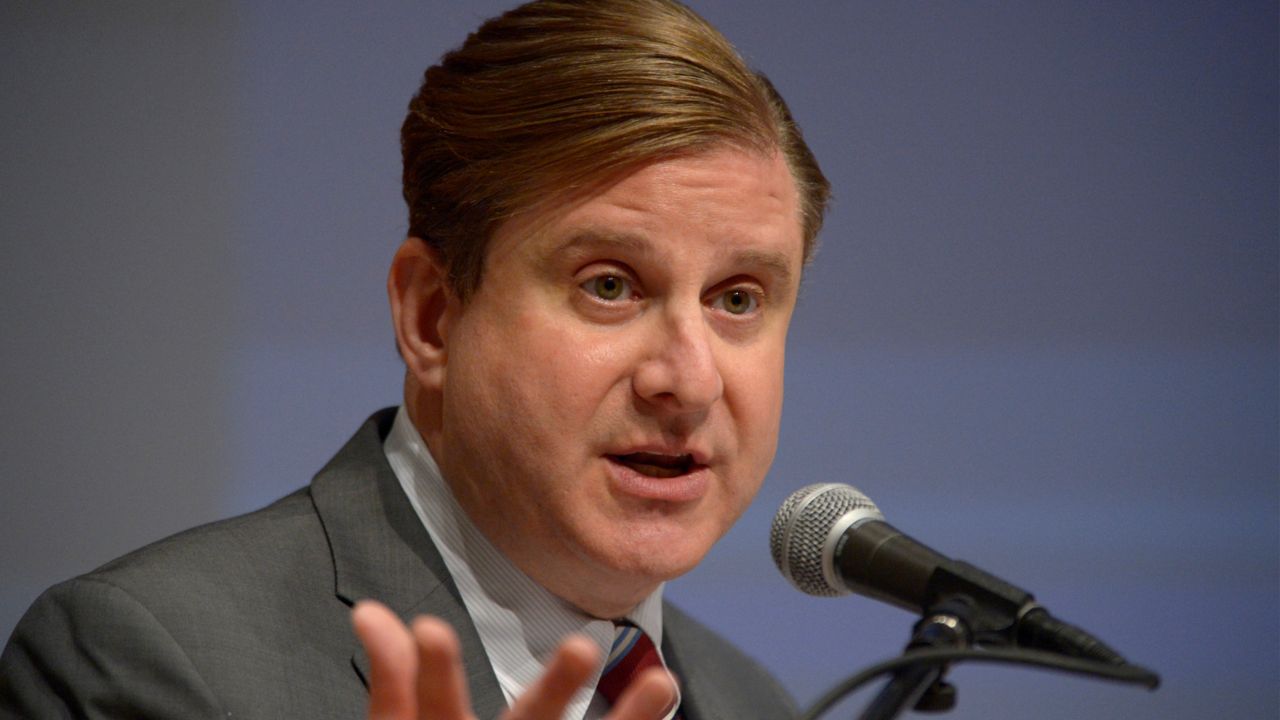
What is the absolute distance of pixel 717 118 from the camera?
2.14 meters

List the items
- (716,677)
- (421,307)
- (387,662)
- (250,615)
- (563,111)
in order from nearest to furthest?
(387,662)
(250,615)
(563,111)
(421,307)
(716,677)

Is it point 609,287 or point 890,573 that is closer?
point 890,573

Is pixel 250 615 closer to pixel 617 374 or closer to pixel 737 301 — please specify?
pixel 617 374

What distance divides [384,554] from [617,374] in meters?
0.51

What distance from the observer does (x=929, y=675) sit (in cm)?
141

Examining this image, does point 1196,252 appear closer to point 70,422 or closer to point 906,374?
point 906,374

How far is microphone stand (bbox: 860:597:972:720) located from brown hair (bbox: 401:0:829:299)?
91 cm

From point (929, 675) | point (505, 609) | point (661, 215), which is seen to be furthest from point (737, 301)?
point (929, 675)

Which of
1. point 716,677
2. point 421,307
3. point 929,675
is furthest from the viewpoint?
point 716,677

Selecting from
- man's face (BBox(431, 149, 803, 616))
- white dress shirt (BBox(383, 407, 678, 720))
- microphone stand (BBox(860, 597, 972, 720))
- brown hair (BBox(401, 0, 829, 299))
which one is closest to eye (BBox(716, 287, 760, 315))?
man's face (BBox(431, 149, 803, 616))

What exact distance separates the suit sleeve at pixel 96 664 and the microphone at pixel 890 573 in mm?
836

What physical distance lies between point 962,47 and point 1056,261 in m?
0.68

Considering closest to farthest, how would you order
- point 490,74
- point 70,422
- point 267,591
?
1. point 267,591
2. point 490,74
3. point 70,422

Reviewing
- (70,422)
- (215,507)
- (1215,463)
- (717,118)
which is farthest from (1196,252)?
(70,422)
